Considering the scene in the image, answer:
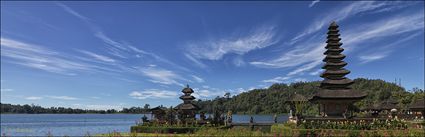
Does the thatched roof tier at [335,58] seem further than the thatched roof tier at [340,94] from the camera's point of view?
Yes

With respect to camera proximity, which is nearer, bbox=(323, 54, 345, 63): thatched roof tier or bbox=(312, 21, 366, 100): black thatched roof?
bbox=(312, 21, 366, 100): black thatched roof

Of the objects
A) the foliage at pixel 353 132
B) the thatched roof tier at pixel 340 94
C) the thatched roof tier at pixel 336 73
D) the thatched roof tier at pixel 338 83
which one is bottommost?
the foliage at pixel 353 132

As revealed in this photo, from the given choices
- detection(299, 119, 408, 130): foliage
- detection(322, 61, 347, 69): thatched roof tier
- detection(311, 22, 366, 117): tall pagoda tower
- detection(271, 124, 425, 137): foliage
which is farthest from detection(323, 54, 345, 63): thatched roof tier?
detection(271, 124, 425, 137): foliage

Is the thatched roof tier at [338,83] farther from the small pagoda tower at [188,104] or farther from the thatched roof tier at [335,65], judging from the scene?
the small pagoda tower at [188,104]

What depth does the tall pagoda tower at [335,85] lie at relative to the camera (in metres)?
48.3

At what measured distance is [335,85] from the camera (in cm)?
4950

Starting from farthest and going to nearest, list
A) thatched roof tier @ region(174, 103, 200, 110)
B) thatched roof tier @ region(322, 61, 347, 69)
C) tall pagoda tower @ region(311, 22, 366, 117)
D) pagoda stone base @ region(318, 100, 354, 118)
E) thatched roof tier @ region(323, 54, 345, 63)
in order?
thatched roof tier @ region(174, 103, 200, 110) → thatched roof tier @ region(323, 54, 345, 63) → thatched roof tier @ region(322, 61, 347, 69) → pagoda stone base @ region(318, 100, 354, 118) → tall pagoda tower @ region(311, 22, 366, 117)

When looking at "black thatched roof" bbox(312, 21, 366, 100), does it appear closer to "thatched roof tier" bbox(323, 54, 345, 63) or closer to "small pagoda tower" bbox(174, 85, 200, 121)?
"thatched roof tier" bbox(323, 54, 345, 63)

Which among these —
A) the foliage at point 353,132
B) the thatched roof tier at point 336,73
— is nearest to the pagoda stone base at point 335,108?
the thatched roof tier at point 336,73

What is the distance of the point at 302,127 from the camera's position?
35812mm

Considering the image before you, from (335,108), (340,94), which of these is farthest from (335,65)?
(335,108)

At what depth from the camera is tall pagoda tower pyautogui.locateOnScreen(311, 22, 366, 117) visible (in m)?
48.3

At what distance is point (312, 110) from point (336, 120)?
356 ft

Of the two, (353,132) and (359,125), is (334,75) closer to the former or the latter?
(359,125)
